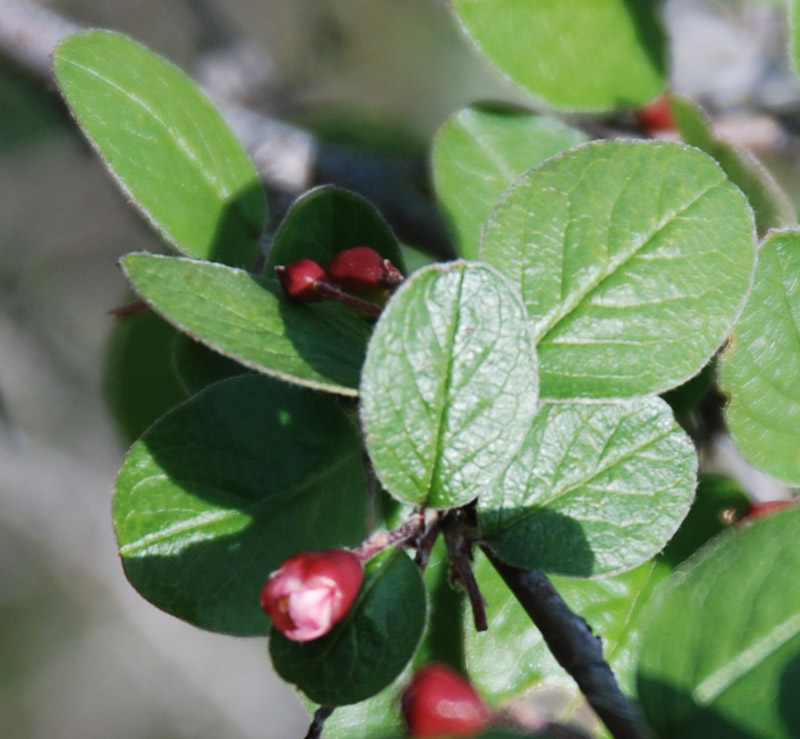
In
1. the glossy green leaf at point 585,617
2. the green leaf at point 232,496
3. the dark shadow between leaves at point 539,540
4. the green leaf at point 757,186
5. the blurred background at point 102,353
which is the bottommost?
the blurred background at point 102,353

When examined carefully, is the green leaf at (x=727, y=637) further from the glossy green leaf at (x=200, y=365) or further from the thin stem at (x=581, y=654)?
the glossy green leaf at (x=200, y=365)

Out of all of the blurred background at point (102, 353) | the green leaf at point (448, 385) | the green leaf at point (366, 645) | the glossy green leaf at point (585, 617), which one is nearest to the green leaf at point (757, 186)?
the glossy green leaf at point (585, 617)

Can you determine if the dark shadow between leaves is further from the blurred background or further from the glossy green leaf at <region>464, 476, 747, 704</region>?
the blurred background

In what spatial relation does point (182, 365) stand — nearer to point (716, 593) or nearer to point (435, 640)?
point (435, 640)

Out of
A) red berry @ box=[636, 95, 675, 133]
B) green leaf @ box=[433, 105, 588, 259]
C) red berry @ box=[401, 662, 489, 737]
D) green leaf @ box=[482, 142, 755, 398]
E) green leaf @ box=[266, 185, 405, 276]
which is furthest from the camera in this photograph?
red berry @ box=[636, 95, 675, 133]

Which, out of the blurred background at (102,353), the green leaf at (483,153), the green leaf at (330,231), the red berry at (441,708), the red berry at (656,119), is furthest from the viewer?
the blurred background at (102,353)

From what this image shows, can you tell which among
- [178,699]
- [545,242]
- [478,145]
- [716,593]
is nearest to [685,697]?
[716,593]

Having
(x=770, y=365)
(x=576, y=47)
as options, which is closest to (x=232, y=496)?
(x=770, y=365)

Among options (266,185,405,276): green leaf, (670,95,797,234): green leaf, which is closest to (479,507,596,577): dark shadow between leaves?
(266,185,405,276): green leaf
